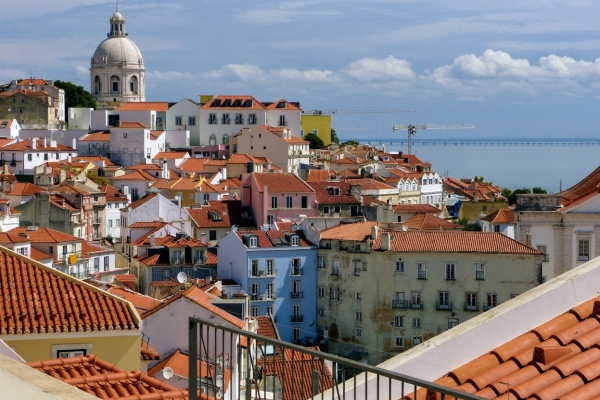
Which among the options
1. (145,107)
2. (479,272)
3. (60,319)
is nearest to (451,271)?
(479,272)

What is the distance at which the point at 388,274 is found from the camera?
3572 cm

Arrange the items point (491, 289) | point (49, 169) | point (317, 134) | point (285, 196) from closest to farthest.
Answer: point (491, 289)
point (285, 196)
point (49, 169)
point (317, 134)

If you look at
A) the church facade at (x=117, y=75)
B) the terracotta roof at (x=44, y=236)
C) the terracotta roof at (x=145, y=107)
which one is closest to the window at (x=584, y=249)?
the terracotta roof at (x=44, y=236)

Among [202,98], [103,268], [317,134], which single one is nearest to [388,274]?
[103,268]

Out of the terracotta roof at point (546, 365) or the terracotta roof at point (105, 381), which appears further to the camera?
the terracotta roof at point (105, 381)

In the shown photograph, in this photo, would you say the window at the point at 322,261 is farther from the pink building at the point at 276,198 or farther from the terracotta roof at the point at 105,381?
the terracotta roof at the point at 105,381

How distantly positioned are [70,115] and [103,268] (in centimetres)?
3690

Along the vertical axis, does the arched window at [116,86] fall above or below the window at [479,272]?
above

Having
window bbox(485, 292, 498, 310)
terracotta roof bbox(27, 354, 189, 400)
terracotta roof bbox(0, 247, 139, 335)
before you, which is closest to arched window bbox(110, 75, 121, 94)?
window bbox(485, 292, 498, 310)

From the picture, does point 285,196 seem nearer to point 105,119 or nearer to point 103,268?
point 103,268

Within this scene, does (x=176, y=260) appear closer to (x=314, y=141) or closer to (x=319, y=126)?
(x=314, y=141)

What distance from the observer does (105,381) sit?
6301 mm

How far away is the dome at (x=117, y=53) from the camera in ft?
308

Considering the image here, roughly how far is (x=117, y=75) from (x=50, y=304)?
85.5m
